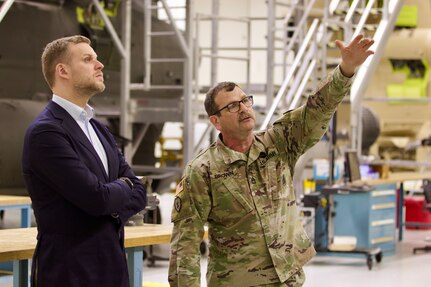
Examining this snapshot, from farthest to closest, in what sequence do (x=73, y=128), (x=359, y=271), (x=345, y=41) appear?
(x=345, y=41) → (x=359, y=271) → (x=73, y=128)

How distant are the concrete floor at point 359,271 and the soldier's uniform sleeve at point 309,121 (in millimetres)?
4069

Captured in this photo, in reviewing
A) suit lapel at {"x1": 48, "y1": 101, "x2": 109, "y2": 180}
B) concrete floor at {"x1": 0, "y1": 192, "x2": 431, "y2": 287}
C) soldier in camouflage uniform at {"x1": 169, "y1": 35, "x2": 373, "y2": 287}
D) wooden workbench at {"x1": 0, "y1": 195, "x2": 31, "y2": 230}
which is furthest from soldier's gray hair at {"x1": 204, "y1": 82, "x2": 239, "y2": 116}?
concrete floor at {"x1": 0, "y1": 192, "x2": 431, "y2": 287}

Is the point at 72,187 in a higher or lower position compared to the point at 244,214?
higher

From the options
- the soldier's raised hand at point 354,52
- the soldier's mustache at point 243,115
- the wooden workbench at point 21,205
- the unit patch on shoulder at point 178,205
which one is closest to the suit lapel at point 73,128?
the unit patch on shoulder at point 178,205

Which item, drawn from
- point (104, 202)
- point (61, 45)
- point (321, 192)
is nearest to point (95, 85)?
point (61, 45)

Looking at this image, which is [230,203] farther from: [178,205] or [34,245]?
[34,245]

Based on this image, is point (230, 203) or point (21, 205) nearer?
point (230, 203)

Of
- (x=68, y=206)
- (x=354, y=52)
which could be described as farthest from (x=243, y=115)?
(x=68, y=206)

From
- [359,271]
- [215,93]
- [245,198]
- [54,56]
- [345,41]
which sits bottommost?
[359,271]

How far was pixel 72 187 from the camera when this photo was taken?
10.7ft

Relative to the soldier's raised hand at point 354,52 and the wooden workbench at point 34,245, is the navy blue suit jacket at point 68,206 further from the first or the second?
the soldier's raised hand at point 354,52

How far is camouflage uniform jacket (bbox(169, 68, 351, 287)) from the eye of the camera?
11.4ft

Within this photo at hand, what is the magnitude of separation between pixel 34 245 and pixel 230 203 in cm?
98

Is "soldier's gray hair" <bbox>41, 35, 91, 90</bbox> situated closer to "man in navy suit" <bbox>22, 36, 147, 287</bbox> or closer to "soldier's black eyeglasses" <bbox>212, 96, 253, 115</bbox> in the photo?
"man in navy suit" <bbox>22, 36, 147, 287</bbox>
